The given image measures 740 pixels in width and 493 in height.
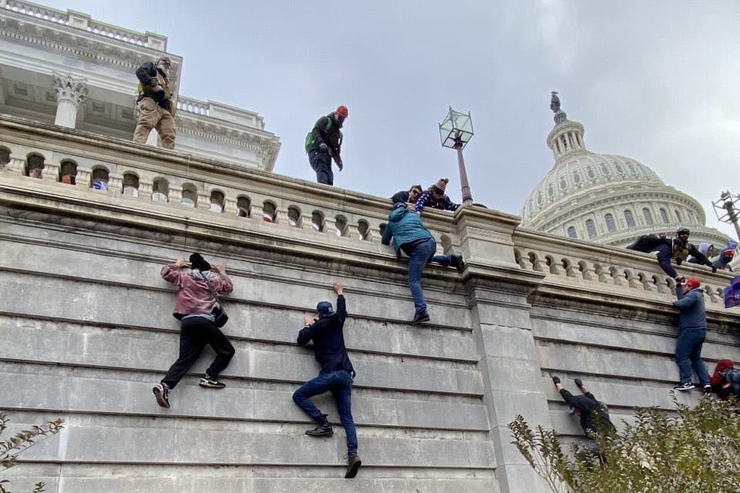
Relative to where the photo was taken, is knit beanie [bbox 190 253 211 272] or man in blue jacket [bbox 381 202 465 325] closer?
knit beanie [bbox 190 253 211 272]

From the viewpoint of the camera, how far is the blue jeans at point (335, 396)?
9.42m

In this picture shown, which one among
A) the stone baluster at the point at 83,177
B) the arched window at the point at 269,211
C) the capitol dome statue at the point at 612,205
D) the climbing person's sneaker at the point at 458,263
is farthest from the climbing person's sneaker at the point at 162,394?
the capitol dome statue at the point at 612,205

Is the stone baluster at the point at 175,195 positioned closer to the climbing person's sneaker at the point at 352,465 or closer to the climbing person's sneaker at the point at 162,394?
the climbing person's sneaker at the point at 162,394

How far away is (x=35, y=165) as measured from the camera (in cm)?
990

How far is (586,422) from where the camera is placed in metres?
11.3

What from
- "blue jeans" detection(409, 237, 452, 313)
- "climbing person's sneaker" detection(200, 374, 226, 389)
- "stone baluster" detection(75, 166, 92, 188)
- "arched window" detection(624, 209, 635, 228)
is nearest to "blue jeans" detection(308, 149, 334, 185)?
"blue jeans" detection(409, 237, 452, 313)

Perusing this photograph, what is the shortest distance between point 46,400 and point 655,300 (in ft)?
36.1

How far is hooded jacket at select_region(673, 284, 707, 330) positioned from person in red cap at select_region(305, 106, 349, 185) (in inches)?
288

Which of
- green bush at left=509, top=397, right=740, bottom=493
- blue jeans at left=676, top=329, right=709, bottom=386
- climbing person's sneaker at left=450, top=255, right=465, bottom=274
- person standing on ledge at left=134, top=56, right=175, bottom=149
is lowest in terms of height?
green bush at left=509, top=397, right=740, bottom=493

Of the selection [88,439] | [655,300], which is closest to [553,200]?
[655,300]

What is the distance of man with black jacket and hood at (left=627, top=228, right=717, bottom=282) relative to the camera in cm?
1487

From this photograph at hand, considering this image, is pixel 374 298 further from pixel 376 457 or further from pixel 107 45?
pixel 107 45

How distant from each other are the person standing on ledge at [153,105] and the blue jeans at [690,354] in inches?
413

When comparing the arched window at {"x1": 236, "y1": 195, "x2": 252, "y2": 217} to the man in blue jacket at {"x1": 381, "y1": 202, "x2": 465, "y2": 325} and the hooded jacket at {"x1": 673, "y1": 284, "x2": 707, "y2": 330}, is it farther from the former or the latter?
the hooded jacket at {"x1": 673, "y1": 284, "x2": 707, "y2": 330}
